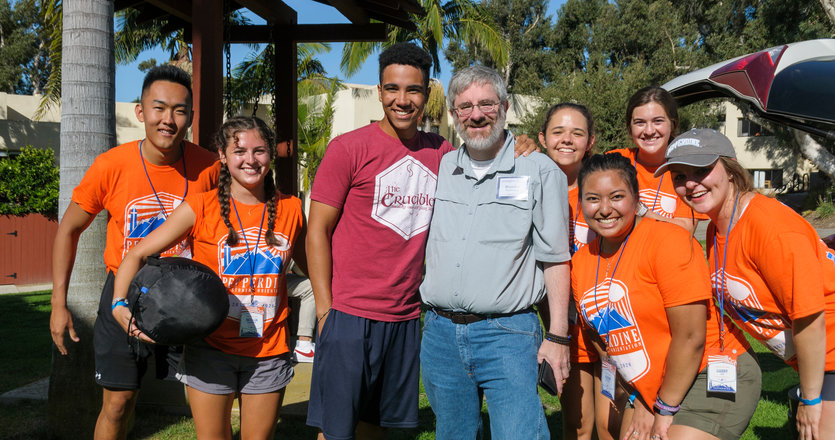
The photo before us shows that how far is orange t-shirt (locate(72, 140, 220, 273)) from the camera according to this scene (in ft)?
11.2

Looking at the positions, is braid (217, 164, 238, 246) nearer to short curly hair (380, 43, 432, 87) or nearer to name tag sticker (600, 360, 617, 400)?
short curly hair (380, 43, 432, 87)

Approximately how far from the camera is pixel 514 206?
9.52ft

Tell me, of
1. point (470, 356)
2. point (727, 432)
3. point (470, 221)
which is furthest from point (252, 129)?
point (727, 432)

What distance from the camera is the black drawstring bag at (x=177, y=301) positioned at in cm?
286

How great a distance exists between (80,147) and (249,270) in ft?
6.72

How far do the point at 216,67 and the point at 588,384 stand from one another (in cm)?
361

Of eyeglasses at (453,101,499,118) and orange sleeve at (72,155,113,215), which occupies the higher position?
eyeglasses at (453,101,499,118)

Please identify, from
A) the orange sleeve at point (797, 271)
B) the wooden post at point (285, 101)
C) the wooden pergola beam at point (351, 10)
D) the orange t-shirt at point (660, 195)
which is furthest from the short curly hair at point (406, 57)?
the wooden post at point (285, 101)

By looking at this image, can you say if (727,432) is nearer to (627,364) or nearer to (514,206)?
(627,364)

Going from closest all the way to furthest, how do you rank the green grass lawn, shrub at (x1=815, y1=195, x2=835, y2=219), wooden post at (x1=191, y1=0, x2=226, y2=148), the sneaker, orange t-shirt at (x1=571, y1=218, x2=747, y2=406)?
1. orange t-shirt at (x1=571, y1=218, x2=747, y2=406)
2. the sneaker
3. the green grass lawn
4. wooden post at (x1=191, y1=0, x2=226, y2=148)
5. shrub at (x1=815, y1=195, x2=835, y2=219)

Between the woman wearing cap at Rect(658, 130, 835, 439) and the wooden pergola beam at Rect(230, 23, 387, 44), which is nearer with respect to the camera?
the woman wearing cap at Rect(658, 130, 835, 439)

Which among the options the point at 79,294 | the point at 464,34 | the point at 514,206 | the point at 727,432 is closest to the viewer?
the point at 727,432

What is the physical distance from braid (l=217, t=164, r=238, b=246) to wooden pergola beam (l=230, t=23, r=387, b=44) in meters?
4.68

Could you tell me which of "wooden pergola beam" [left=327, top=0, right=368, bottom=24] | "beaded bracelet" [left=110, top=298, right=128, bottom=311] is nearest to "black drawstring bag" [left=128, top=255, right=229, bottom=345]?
"beaded bracelet" [left=110, top=298, right=128, bottom=311]
